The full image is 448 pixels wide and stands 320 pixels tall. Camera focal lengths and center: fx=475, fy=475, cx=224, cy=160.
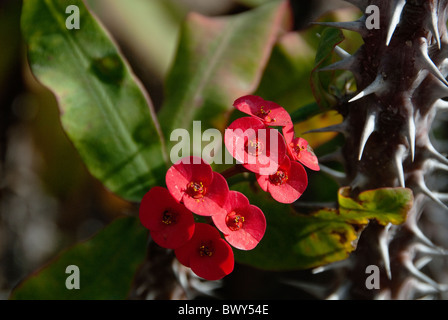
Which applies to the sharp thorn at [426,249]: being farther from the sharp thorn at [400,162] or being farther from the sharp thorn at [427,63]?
the sharp thorn at [427,63]

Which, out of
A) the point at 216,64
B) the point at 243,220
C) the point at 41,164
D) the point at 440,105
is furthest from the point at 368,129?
the point at 41,164

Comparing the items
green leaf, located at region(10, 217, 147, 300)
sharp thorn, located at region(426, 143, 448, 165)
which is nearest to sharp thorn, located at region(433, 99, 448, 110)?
sharp thorn, located at region(426, 143, 448, 165)

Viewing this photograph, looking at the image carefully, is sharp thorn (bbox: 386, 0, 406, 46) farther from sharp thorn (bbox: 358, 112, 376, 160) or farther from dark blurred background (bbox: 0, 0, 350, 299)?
dark blurred background (bbox: 0, 0, 350, 299)

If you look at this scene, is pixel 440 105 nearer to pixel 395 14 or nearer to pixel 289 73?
pixel 395 14

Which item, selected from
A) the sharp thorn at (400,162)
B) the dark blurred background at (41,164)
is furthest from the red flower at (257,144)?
the dark blurred background at (41,164)

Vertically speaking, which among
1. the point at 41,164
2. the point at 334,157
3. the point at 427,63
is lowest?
the point at 41,164

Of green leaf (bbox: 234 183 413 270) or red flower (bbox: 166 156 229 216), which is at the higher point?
red flower (bbox: 166 156 229 216)

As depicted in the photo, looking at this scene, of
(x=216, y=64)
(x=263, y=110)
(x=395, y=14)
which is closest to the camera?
(x=395, y=14)
